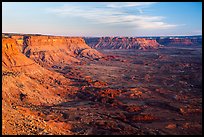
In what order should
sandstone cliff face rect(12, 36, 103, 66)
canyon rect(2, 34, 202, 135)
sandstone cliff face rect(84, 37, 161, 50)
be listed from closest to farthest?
canyon rect(2, 34, 202, 135) → sandstone cliff face rect(12, 36, 103, 66) → sandstone cliff face rect(84, 37, 161, 50)

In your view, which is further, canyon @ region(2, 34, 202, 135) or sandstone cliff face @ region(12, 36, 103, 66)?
sandstone cliff face @ region(12, 36, 103, 66)

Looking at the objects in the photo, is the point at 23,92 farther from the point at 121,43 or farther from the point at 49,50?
the point at 121,43

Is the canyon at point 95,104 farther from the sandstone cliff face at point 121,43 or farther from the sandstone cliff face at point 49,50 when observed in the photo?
the sandstone cliff face at point 121,43

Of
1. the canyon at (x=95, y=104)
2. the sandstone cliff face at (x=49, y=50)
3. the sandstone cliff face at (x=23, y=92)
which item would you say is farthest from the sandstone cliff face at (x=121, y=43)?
the sandstone cliff face at (x=23, y=92)

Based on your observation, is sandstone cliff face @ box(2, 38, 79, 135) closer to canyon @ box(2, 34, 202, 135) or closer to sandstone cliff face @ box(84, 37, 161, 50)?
canyon @ box(2, 34, 202, 135)

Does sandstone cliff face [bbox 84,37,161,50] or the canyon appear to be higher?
sandstone cliff face [bbox 84,37,161,50]

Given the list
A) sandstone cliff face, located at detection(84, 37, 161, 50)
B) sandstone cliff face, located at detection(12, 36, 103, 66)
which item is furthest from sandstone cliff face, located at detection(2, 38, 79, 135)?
sandstone cliff face, located at detection(84, 37, 161, 50)

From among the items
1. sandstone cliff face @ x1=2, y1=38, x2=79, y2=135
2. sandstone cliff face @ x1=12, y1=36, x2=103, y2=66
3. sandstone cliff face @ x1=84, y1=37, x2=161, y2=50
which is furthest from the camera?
sandstone cliff face @ x1=84, y1=37, x2=161, y2=50

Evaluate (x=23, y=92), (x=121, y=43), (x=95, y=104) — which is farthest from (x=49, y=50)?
(x=121, y=43)

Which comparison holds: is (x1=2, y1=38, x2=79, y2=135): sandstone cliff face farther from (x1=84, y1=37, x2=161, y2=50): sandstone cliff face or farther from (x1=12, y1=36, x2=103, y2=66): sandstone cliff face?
(x1=84, y1=37, x2=161, y2=50): sandstone cliff face
